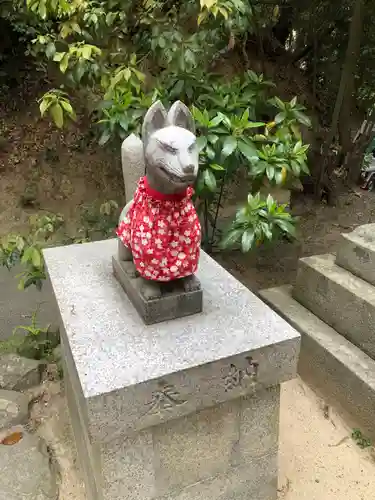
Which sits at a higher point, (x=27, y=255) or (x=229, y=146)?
(x=229, y=146)

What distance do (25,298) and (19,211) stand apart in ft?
4.98

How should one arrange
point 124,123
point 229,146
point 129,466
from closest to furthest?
point 129,466 → point 229,146 → point 124,123

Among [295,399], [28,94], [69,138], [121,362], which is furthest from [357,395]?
[28,94]

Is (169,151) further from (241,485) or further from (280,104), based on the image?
(280,104)

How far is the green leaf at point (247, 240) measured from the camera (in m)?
2.35

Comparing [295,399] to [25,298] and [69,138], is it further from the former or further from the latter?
[69,138]

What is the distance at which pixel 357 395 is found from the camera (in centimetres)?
238

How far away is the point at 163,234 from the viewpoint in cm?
159

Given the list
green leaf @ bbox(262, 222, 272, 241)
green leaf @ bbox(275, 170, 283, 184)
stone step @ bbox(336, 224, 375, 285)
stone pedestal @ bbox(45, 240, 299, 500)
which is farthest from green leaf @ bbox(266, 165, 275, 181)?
stone pedestal @ bbox(45, 240, 299, 500)

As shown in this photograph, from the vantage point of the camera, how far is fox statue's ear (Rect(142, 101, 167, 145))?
153 cm

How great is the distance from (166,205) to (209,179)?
0.95m

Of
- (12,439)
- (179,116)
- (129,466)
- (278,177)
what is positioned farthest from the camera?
(278,177)

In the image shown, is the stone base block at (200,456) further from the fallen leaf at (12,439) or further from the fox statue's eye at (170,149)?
the fox statue's eye at (170,149)

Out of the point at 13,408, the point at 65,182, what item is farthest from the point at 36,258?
the point at 65,182
